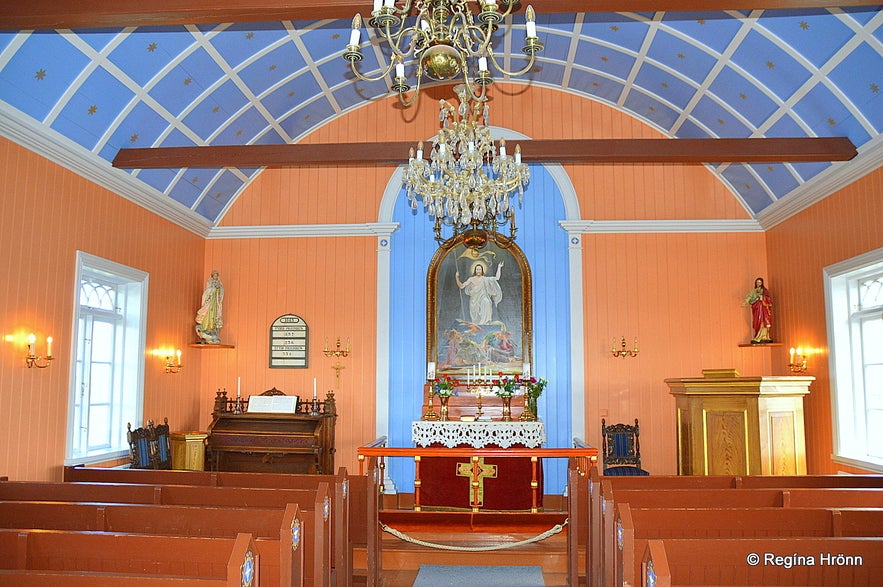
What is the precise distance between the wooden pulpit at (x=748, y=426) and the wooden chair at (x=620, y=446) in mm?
2147

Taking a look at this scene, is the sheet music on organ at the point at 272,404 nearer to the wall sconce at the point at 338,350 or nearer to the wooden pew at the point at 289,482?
the wall sconce at the point at 338,350

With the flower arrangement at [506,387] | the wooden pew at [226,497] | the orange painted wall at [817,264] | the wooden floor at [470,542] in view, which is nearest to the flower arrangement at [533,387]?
the flower arrangement at [506,387]

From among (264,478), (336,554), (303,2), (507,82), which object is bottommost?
(336,554)

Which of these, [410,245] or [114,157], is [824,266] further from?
[114,157]

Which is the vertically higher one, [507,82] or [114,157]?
[507,82]

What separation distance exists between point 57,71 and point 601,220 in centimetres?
735

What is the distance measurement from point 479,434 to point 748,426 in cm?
302

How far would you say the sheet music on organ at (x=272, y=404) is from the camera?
1052 centimetres

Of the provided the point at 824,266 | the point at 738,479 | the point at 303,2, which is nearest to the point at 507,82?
the point at 824,266

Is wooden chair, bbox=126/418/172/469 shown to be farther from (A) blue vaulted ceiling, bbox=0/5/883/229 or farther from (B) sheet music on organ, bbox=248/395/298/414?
(A) blue vaulted ceiling, bbox=0/5/883/229

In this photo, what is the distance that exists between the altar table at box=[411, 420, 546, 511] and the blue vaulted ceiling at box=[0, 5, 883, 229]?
15.4 feet

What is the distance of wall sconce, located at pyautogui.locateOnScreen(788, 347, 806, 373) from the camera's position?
31.3 feet

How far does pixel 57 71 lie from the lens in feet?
23.4

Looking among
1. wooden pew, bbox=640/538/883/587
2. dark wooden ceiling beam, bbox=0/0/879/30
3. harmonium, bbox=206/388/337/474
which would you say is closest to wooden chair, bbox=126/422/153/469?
harmonium, bbox=206/388/337/474
